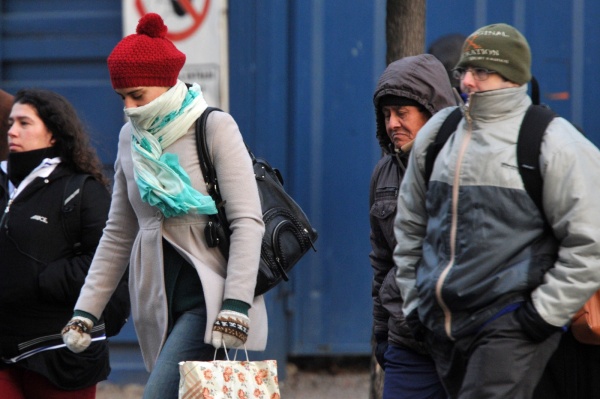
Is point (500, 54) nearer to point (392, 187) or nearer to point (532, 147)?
point (532, 147)

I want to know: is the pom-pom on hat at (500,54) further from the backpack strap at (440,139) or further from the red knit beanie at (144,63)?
the red knit beanie at (144,63)

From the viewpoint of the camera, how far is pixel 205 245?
388cm

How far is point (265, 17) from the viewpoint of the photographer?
22.7 feet

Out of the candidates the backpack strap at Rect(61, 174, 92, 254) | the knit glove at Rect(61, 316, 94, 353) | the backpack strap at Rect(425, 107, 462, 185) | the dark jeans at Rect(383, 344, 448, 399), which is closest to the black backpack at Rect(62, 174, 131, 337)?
the backpack strap at Rect(61, 174, 92, 254)

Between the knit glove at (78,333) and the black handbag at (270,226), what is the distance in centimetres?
63

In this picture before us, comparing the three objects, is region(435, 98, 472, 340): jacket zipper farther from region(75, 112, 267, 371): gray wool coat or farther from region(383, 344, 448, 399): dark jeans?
region(75, 112, 267, 371): gray wool coat

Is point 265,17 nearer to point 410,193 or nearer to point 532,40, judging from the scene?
point 532,40

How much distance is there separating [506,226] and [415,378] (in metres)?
0.88

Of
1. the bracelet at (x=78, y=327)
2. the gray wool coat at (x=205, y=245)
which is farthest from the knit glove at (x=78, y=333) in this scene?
the gray wool coat at (x=205, y=245)

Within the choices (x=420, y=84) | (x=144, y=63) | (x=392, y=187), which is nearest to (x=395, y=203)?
(x=392, y=187)

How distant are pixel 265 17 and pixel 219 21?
32 centimetres

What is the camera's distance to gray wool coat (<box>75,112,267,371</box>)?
3.78 metres

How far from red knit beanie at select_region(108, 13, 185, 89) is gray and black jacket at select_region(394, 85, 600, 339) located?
3.67 feet

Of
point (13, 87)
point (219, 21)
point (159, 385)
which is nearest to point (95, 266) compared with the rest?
point (159, 385)
